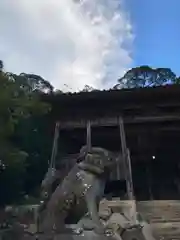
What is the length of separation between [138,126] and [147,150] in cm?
356

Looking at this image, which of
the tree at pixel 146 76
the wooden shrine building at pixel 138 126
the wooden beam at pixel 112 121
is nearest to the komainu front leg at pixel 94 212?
the wooden shrine building at pixel 138 126

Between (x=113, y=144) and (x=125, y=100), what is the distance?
16.1ft

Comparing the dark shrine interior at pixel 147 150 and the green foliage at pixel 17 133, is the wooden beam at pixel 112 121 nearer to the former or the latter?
the dark shrine interior at pixel 147 150

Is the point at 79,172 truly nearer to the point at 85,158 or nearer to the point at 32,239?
the point at 85,158

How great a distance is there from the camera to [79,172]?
7648 mm

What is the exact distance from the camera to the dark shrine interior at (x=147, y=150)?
19.6 meters

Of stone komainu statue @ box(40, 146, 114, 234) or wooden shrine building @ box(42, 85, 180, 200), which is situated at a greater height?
wooden shrine building @ box(42, 85, 180, 200)

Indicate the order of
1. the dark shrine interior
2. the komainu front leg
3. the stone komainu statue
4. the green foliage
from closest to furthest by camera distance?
the komainu front leg, the stone komainu statue, the green foliage, the dark shrine interior

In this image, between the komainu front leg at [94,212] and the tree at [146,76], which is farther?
the tree at [146,76]

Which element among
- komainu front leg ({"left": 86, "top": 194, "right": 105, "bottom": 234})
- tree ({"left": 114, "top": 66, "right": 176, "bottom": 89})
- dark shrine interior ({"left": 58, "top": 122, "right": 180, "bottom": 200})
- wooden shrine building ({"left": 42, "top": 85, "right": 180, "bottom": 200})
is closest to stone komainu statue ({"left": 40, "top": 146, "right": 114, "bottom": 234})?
komainu front leg ({"left": 86, "top": 194, "right": 105, "bottom": 234})

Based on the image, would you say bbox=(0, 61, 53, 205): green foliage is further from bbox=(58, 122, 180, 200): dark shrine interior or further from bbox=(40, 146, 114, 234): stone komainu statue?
bbox=(40, 146, 114, 234): stone komainu statue

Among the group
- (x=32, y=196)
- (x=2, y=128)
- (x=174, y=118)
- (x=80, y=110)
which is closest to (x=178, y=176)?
(x=174, y=118)

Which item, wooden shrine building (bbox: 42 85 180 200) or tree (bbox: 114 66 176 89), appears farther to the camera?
tree (bbox: 114 66 176 89)

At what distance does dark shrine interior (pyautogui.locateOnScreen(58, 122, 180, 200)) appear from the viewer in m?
19.6
